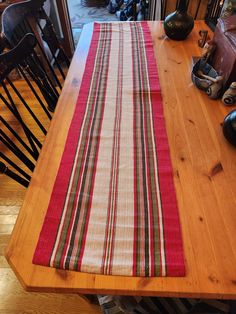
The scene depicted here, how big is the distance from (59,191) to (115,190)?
0.16m

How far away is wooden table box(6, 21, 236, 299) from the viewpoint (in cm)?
46

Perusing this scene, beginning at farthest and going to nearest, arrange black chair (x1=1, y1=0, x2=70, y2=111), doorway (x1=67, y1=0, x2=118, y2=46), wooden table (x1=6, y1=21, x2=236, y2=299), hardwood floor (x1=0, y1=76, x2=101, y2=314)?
1. doorway (x1=67, y1=0, x2=118, y2=46)
2. hardwood floor (x1=0, y1=76, x2=101, y2=314)
3. black chair (x1=1, y1=0, x2=70, y2=111)
4. wooden table (x1=6, y1=21, x2=236, y2=299)

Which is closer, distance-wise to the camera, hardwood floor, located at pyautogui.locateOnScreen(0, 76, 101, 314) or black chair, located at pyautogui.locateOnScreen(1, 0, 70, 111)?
black chair, located at pyautogui.locateOnScreen(1, 0, 70, 111)

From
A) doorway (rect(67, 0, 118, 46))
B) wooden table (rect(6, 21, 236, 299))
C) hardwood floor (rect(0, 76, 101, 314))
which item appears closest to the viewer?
wooden table (rect(6, 21, 236, 299))

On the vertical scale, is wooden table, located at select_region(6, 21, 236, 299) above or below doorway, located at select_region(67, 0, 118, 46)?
above

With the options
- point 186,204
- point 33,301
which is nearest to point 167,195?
point 186,204

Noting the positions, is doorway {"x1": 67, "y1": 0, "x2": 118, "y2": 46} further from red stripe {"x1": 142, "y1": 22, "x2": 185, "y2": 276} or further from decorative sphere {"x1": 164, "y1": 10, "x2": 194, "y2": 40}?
red stripe {"x1": 142, "y1": 22, "x2": 185, "y2": 276}

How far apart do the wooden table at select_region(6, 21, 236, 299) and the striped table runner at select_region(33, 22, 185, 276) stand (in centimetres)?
2

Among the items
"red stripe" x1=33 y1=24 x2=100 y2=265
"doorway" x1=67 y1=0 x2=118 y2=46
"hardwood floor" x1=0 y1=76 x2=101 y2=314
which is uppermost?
"red stripe" x1=33 y1=24 x2=100 y2=265

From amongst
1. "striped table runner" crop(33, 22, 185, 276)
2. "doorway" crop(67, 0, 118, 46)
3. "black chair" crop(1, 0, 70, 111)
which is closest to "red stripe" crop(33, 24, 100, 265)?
"striped table runner" crop(33, 22, 185, 276)

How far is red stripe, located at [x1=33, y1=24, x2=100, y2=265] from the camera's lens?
20.1 inches

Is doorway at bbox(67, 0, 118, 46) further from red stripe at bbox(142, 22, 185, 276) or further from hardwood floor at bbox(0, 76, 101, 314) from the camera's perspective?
hardwood floor at bbox(0, 76, 101, 314)

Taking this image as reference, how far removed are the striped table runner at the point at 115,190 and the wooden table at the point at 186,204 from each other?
22 millimetres

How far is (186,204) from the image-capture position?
0.58 meters
